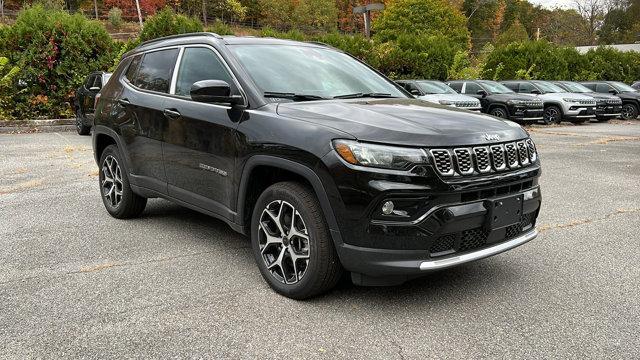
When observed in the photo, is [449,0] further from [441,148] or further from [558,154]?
[441,148]

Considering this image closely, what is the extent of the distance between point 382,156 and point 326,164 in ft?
1.11

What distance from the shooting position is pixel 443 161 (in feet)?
10.5

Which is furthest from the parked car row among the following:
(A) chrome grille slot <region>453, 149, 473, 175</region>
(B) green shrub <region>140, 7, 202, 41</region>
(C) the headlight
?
(C) the headlight

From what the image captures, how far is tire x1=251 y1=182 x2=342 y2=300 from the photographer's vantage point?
11.2ft

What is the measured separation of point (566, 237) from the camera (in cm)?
510

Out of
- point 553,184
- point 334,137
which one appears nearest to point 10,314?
point 334,137

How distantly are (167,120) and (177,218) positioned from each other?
141 centimetres

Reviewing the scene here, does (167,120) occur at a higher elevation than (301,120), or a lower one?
lower

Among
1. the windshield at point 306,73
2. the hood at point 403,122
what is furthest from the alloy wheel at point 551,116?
the hood at point 403,122

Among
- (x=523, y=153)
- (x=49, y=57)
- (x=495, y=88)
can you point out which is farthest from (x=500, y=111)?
(x=523, y=153)

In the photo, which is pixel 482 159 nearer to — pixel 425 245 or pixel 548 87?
pixel 425 245

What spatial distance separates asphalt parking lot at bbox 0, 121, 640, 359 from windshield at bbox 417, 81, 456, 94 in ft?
39.2

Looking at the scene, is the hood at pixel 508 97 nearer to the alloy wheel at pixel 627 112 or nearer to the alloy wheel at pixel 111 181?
the alloy wheel at pixel 627 112

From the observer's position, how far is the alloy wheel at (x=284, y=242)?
356 centimetres
